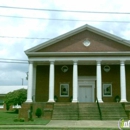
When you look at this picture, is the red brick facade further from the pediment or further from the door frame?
the pediment

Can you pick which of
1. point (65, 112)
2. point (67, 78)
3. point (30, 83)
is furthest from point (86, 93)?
point (30, 83)

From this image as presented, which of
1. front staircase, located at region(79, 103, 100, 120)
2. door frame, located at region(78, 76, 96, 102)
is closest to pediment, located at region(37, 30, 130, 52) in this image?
door frame, located at region(78, 76, 96, 102)

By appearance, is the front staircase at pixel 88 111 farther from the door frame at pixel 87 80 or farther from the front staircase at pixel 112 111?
the door frame at pixel 87 80

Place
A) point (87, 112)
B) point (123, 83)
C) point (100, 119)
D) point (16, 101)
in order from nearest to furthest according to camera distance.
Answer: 1. point (100, 119)
2. point (87, 112)
3. point (123, 83)
4. point (16, 101)

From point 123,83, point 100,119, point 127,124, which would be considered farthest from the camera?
point 123,83

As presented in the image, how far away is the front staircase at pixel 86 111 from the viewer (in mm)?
24703

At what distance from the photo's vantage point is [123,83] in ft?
93.5

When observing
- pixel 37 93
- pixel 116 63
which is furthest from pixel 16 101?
pixel 116 63

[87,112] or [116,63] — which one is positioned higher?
[116,63]

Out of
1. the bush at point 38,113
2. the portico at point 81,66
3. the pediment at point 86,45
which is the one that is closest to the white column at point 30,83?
the portico at point 81,66

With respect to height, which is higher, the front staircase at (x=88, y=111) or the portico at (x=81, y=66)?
the portico at (x=81, y=66)

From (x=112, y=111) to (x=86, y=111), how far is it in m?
2.55

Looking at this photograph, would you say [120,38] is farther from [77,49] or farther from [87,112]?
[87,112]

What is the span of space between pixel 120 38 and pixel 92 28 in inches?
134
